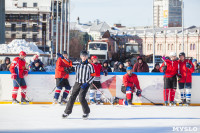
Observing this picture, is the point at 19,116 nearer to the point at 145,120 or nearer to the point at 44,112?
the point at 44,112

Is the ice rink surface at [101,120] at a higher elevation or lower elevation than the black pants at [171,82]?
lower

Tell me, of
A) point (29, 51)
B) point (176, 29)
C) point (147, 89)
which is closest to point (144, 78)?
point (147, 89)

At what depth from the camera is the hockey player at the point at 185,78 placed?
14.3 metres

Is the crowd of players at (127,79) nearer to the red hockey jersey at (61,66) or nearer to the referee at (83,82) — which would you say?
the red hockey jersey at (61,66)

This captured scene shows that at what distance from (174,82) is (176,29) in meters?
108

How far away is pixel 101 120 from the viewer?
10.5m

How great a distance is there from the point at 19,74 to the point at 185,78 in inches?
206

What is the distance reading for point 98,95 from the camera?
Result: 1444 centimetres

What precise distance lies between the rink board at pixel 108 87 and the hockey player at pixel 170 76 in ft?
1.36

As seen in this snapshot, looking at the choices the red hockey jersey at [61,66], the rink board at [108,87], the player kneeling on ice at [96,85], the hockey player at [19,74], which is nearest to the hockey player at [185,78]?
the rink board at [108,87]

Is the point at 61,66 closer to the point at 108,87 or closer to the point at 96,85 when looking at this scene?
the point at 96,85

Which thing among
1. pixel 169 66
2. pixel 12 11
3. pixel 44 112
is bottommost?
pixel 44 112

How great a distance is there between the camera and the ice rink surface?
899cm

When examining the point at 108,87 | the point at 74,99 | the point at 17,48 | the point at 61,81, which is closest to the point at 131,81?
the point at 108,87
